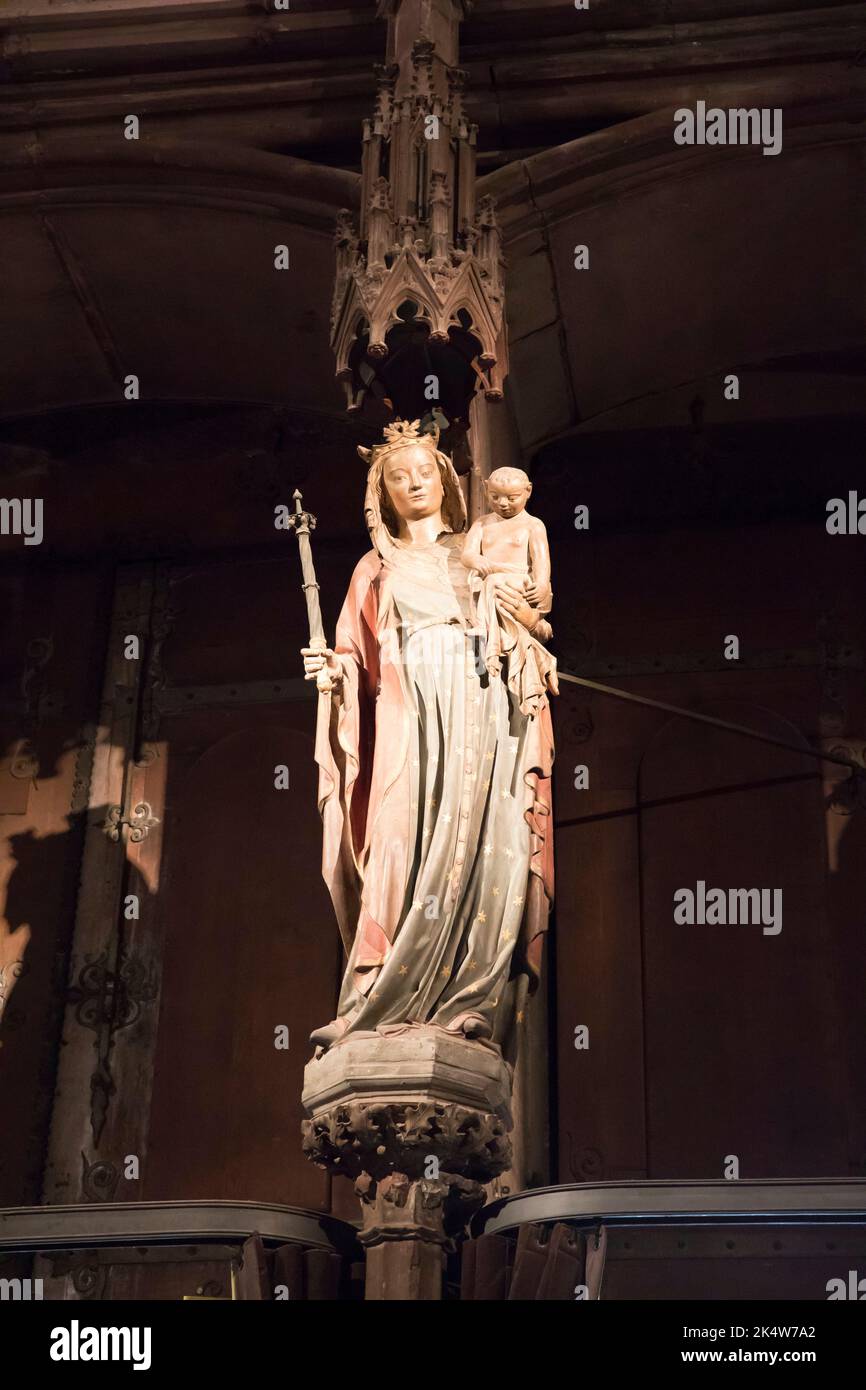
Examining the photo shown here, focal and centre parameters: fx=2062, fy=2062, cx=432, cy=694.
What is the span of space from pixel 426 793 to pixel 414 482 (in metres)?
1.22

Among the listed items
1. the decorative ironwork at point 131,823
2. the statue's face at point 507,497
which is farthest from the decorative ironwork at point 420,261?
the decorative ironwork at point 131,823

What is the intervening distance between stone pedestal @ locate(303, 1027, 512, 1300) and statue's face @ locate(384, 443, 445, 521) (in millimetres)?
1993

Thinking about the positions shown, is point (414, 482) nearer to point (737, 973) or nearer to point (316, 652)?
point (316, 652)

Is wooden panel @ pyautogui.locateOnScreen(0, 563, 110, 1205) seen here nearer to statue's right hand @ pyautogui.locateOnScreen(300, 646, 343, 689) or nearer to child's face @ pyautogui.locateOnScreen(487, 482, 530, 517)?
statue's right hand @ pyautogui.locateOnScreen(300, 646, 343, 689)

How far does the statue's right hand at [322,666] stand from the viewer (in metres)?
6.56

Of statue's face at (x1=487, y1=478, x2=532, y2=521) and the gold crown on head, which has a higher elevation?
the gold crown on head

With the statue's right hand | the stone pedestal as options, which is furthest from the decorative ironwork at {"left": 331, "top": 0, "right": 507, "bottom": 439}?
the stone pedestal

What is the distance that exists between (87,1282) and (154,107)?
4540 mm

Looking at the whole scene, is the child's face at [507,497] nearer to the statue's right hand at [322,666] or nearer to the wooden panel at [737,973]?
the statue's right hand at [322,666]

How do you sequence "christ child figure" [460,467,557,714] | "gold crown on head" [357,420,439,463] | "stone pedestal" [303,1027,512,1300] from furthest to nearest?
"gold crown on head" [357,420,439,463] → "christ child figure" [460,467,557,714] → "stone pedestal" [303,1027,512,1300]

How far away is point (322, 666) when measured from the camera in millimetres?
6578

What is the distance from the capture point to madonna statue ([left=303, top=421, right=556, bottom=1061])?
602cm

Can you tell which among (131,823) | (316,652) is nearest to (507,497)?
(316,652)

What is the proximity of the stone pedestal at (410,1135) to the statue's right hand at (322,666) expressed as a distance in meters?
1.24
